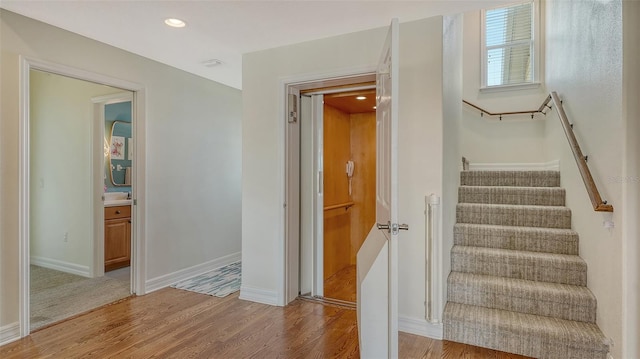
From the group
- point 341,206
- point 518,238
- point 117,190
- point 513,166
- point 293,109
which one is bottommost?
point 518,238

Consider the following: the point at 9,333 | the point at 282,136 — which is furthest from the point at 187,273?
the point at 282,136

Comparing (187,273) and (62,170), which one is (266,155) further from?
(62,170)

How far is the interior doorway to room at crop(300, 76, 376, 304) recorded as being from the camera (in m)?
3.41

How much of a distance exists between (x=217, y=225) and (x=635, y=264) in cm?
397

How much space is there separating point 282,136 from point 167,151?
4.65 feet

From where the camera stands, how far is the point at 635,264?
5.82ft

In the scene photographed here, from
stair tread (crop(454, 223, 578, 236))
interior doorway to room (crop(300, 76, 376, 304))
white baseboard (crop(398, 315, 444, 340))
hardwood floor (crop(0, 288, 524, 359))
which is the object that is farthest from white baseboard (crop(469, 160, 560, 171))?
hardwood floor (crop(0, 288, 524, 359))

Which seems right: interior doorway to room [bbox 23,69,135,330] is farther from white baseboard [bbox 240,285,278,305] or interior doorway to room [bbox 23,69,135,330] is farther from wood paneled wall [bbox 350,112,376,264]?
wood paneled wall [bbox 350,112,376,264]

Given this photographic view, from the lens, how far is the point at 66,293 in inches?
134

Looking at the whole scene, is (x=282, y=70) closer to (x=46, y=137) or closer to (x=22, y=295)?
(x=22, y=295)

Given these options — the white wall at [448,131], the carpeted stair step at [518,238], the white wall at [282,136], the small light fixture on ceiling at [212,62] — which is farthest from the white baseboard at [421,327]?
the small light fixture on ceiling at [212,62]

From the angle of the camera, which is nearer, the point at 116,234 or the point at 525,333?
the point at 525,333

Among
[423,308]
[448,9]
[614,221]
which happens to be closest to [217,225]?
[423,308]

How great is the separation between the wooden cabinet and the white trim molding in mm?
2051
